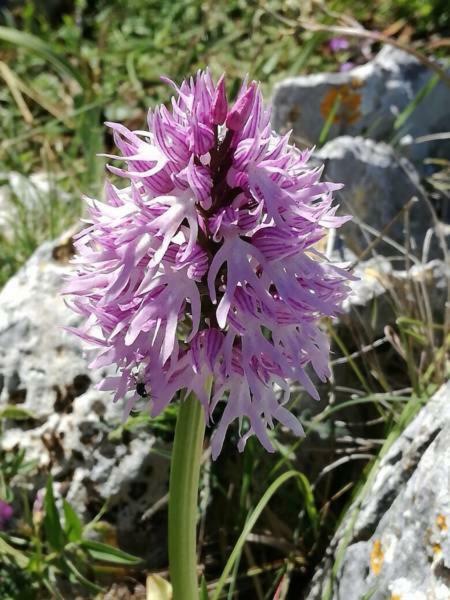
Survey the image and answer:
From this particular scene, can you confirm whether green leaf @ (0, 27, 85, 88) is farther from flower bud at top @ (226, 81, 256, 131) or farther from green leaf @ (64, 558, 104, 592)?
flower bud at top @ (226, 81, 256, 131)

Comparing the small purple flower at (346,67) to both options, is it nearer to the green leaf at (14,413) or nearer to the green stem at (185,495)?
the green leaf at (14,413)

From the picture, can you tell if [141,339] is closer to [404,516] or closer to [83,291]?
[83,291]

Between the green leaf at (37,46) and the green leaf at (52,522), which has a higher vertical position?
the green leaf at (37,46)

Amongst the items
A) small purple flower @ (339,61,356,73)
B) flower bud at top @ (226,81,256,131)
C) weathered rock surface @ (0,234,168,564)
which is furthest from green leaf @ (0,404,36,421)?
small purple flower @ (339,61,356,73)

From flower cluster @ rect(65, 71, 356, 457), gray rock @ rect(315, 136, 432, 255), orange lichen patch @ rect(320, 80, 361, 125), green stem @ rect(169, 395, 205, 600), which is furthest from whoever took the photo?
orange lichen patch @ rect(320, 80, 361, 125)

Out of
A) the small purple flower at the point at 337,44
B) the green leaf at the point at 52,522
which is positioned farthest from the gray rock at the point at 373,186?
the small purple flower at the point at 337,44

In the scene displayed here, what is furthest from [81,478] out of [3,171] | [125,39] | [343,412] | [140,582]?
[125,39]
